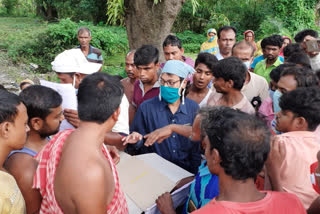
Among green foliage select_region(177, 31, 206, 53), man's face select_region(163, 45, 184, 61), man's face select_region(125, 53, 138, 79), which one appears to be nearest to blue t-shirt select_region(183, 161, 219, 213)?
man's face select_region(125, 53, 138, 79)

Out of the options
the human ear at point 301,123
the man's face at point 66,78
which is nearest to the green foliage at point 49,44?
the man's face at point 66,78

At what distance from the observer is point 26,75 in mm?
8883

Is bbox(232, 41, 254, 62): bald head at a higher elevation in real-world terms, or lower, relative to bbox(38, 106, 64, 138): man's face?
higher

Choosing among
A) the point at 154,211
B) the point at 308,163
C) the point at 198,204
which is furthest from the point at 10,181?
the point at 308,163

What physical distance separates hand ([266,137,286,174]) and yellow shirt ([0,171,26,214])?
1.45 metres

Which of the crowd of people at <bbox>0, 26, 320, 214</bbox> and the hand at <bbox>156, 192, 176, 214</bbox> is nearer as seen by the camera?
the crowd of people at <bbox>0, 26, 320, 214</bbox>

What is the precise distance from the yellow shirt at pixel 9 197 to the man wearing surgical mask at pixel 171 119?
4.19 feet

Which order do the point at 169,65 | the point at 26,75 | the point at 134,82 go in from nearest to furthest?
the point at 169,65 → the point at 134,82 → the point at 26,75

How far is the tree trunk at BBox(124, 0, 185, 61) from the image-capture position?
6.22 meters

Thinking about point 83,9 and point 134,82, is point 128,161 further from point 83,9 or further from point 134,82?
point 83,9

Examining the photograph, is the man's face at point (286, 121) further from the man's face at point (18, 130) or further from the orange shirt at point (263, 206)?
the man's face at point (18, 130)

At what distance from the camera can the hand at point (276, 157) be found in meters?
1.62

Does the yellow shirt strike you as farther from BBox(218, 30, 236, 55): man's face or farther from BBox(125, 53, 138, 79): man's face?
BBox(218, 30, 236, 55): man's face

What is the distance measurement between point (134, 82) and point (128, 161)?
1.98 m
